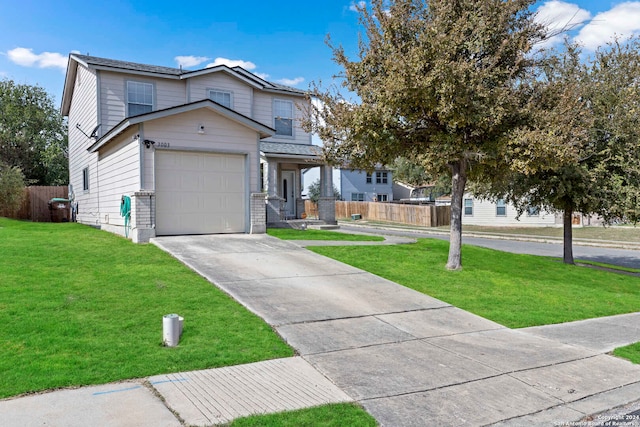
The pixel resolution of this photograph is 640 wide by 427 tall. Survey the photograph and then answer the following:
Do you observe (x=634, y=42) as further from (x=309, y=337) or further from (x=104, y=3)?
(x=104, y=3)

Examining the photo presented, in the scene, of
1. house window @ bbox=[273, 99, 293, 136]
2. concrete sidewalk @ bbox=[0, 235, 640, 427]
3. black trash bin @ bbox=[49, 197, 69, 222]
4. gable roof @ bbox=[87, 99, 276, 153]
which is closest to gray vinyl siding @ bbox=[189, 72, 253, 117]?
house window @ bbox=[273, 99, 293, 136]

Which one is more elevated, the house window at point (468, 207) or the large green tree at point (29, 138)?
the large green tree at point (29, 138)

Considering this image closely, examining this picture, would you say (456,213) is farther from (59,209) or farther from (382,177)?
(382,177)

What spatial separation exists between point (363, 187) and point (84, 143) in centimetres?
3302

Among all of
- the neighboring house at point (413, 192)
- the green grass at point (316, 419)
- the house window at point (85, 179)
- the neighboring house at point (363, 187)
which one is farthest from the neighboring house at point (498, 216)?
the green grass at point (316, 419)

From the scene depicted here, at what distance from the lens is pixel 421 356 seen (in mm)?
5707

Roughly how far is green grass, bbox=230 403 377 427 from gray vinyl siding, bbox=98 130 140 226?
1045 centimetres

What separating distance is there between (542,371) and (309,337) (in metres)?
2.79

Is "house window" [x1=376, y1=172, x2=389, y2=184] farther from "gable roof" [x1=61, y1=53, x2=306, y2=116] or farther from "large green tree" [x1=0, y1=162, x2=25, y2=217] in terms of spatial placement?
"large green tree" [x1=0, y1=162, x2=25, y2=217]

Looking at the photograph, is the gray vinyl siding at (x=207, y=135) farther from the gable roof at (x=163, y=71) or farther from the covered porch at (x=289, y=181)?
the gable roof at (x=163, y=71)

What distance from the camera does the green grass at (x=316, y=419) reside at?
Answer: 3.86 m

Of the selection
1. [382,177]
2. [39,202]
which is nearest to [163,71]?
[39,202]

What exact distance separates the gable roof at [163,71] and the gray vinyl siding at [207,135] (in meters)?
6.04

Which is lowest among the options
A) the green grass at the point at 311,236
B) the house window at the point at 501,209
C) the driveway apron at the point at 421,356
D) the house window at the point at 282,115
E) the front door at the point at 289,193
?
the driveway apron at the point at 421,356
